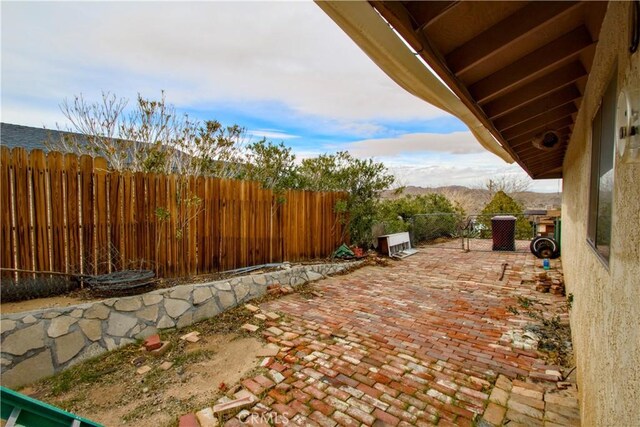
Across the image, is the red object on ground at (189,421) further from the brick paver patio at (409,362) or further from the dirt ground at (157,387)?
the brick paver patio at (409,362)

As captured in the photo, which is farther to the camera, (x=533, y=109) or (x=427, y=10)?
(x=533, y=109)

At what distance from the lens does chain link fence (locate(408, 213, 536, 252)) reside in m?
9.89

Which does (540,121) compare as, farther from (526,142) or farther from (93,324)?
(93,324)

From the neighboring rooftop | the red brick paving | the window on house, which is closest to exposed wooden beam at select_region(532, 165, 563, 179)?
the red brick paving

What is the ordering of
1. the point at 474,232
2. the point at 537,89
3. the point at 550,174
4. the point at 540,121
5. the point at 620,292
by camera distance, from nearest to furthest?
the point at 620,292, the point at 537,89, the point at 540,121, the point at 550,174, the point at 474,232

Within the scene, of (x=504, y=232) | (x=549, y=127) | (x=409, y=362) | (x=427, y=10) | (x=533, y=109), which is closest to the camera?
(x=427, y=10)

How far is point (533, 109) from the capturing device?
9.95 ft

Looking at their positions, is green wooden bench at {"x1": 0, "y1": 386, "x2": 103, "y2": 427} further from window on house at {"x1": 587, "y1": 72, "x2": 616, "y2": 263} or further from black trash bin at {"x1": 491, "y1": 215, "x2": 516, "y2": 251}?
black trash bin at {"x1": 491, "y1": 215, "x2": 516, "y2": 251}

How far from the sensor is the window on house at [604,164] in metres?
1.51

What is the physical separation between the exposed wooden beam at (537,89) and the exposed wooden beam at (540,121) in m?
0.52

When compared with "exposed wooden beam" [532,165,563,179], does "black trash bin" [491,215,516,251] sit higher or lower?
lower

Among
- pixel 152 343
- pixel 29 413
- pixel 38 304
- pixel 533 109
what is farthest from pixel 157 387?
pixel 533 109

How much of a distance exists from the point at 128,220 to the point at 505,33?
5.07 m

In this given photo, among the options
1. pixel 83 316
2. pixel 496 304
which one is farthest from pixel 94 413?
pixel 496 304
